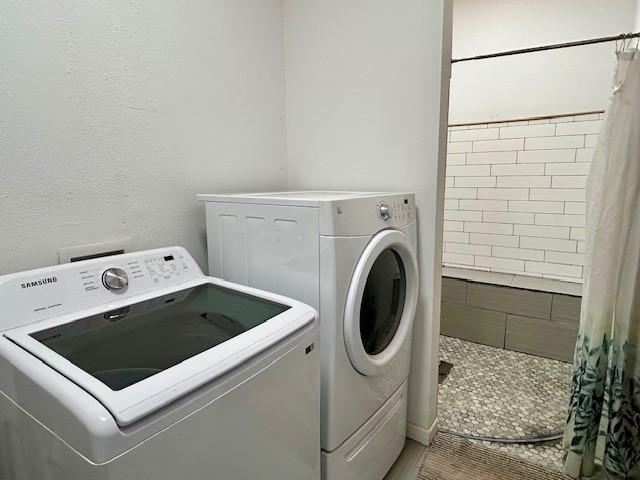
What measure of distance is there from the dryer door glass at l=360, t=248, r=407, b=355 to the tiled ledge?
133 centimetres

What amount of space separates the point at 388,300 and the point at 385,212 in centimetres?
40


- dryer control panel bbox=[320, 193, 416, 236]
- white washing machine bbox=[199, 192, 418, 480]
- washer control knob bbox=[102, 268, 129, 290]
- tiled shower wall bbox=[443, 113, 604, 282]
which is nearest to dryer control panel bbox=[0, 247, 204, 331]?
washer control knob bbox=[102, 268, 129, 290]

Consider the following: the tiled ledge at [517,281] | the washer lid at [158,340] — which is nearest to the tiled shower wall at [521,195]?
the tiled ledge at [517,281]

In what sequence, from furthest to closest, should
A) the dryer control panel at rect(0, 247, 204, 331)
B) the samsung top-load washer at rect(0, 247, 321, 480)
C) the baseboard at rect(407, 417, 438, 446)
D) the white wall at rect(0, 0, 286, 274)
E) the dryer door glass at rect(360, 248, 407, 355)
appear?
the baseboard at rect(407, 417, 438, 446)
the dryer door glass at rect(360, 248, 407, 355)
the white wall at rect(0, 0, 286, 274)
the dryer control panel at rect(0, 247, 204, 331)
the samsung top-load washer at rect(0, 247, 321, 480)

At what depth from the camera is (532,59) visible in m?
2.50

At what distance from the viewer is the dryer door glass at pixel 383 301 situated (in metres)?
1.38

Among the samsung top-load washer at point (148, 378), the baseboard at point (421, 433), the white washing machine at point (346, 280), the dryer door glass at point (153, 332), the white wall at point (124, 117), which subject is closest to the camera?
the samsung top-load washer at point (148, 378)

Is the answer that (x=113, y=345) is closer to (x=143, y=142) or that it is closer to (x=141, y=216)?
(x=141, y=216)

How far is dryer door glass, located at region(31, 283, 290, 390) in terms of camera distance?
27.8 inches

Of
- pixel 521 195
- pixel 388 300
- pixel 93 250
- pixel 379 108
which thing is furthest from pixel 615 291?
pixel 93 250

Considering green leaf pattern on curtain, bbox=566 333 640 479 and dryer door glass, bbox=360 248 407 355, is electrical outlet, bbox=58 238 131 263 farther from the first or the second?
green leaf pattern on curtain, bbox=566 333 640 479

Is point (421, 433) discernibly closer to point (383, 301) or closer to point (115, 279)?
point (383, 301)

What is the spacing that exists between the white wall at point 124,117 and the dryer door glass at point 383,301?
74cm

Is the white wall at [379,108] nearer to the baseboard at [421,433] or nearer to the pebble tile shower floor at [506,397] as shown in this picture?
the baseboard at [421,433]
